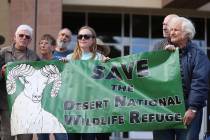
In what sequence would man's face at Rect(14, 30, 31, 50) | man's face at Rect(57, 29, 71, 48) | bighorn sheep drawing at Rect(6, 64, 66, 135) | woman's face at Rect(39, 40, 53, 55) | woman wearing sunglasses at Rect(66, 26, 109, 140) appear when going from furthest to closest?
man's face at Rect(57, 29, 71, 48) < woman's face at Rect(39, 40, 53, 55) < man's face at Rect(14, 30, 31, 50) < bighorn sheep drawing at Rect(6, 64, 66, 135) < woman wearing sunglasses at Rect(66, 26, 109, 140)

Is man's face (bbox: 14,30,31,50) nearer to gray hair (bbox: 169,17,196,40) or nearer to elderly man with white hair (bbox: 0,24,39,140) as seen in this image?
elderly man with white hair (bbox: 0,24,39,140)

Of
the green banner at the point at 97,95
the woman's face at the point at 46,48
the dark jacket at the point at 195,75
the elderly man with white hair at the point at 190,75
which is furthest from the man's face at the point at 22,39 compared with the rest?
the dark jacket at the point at 195,75

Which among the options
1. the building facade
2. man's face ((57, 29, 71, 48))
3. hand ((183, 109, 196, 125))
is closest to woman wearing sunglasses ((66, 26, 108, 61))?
hand ((183, 109, 196, 125))

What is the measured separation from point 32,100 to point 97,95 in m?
0.87

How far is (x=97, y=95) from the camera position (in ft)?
22.1

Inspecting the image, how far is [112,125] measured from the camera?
660 cm

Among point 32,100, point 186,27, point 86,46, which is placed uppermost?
point 186,27

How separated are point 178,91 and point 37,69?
1950 mm

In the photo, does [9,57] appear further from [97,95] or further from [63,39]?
[63,39]

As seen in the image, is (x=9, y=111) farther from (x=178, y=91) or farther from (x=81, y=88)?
(x=178, y=91)

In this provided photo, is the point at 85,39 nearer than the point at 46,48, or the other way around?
the point at 85,39

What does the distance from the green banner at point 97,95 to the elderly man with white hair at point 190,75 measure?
0.34ft

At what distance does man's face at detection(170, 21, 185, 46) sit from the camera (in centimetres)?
591

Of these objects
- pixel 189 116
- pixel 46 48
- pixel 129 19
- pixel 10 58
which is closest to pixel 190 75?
pixel 189 116
